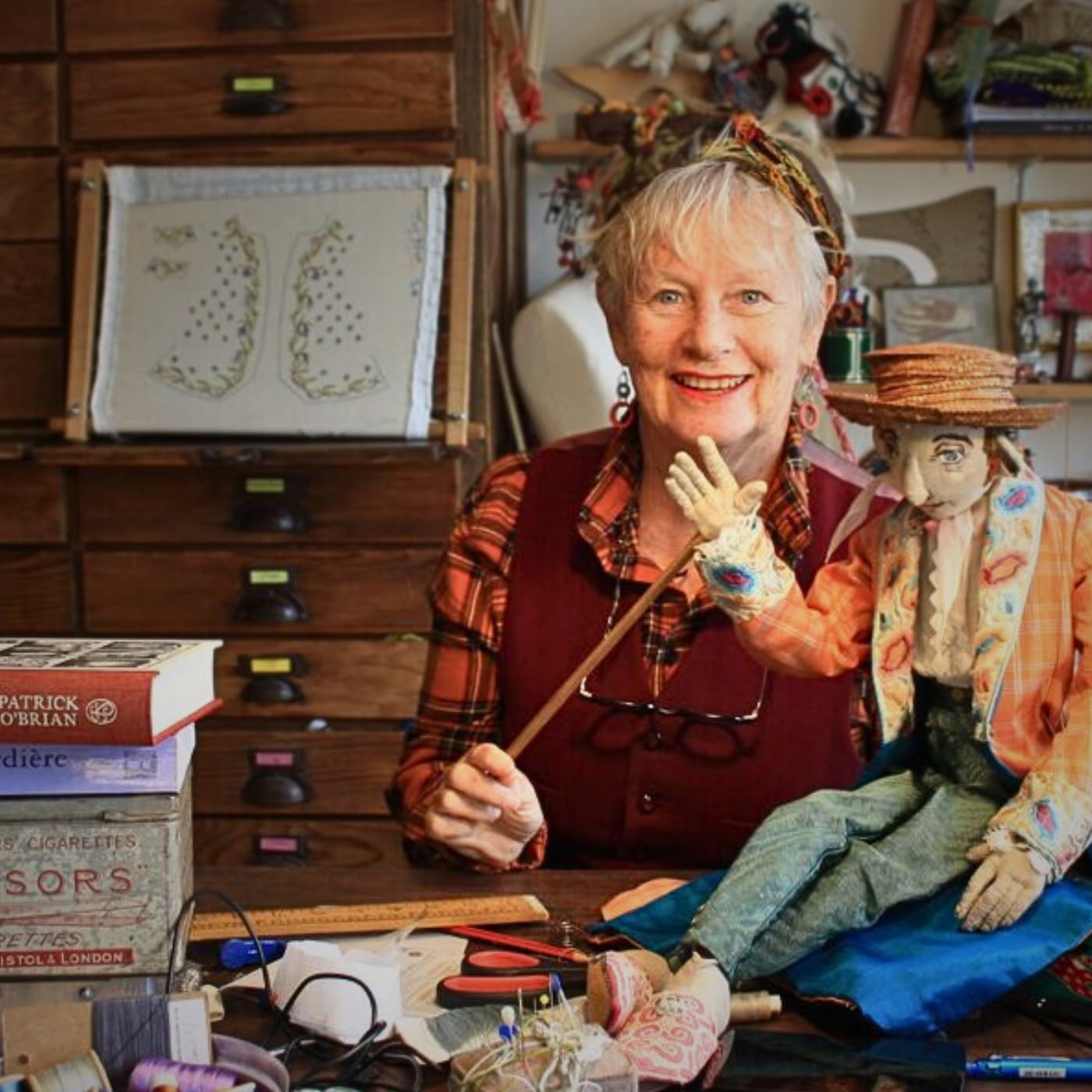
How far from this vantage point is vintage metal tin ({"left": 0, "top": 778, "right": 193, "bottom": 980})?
94 cm

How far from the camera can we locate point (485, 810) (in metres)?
1.31

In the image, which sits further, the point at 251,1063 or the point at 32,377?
the point at 32,377

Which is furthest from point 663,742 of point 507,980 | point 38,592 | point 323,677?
point 38,592

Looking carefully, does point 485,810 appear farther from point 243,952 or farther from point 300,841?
point 300,841

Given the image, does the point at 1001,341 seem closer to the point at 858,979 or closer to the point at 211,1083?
the point at 858,979

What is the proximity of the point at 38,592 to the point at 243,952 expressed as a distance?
1.81 metres

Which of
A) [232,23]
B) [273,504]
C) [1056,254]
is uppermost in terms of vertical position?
[232,23]

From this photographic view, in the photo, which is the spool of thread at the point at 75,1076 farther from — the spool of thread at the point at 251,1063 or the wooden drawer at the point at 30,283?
the wooden drawer at the point at 30,283

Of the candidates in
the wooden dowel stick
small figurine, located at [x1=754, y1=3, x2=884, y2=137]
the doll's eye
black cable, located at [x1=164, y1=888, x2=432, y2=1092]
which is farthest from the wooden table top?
small figurine, located at [x1=754, y1=3, x2=884, y2=137]

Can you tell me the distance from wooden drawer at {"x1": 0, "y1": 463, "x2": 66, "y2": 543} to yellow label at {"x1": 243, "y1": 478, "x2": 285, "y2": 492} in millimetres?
347

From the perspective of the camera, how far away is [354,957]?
1035 millimetres

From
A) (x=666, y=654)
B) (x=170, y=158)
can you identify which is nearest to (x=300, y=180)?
(x=170, y=158)

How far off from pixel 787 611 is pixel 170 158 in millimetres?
2035

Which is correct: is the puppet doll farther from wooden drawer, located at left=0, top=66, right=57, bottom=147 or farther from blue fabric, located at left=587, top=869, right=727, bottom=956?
wooden drawer, located at left=0, top=66, right=57, bottom=147
